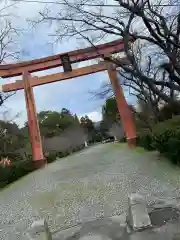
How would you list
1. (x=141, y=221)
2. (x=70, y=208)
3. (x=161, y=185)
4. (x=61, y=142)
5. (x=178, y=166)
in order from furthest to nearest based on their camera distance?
(x=61, y=142)
(x=178, y=166)
(x=161, y=185)
(x=70, y=208)
(x=141, y=221)

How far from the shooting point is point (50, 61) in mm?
17031

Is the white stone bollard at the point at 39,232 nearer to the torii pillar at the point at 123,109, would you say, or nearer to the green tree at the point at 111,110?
the torii pillar at the point at 123,109

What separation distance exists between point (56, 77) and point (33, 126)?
2940 mm

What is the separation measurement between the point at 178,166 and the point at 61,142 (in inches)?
1009

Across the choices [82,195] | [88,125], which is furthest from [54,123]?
[82,195]

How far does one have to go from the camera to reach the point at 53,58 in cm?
1689

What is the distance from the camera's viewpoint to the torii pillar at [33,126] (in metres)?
16.6

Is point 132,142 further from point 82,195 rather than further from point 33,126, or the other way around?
point 82,195

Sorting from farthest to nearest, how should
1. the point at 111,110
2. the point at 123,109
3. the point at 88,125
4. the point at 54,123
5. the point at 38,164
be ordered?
the point at 88,125, the point at 54,123, the point at 111,110, the point at 123,109, the point at 38,164

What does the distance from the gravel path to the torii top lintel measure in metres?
7.50

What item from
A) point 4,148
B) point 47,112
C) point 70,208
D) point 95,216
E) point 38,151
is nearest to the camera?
point 95,216

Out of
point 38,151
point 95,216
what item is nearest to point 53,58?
point 38,151

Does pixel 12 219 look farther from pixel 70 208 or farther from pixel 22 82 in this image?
pixel 22 82

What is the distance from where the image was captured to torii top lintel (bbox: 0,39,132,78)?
16781 millimetres
